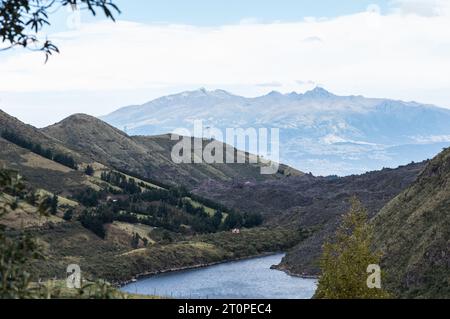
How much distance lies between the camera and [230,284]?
123 metres

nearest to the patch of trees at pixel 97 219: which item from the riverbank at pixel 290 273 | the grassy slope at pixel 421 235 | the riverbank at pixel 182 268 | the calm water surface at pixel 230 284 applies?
the riverbank at pixel 182 268

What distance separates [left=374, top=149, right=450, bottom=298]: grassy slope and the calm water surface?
1666cm

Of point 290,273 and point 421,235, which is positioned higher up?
point 421,235

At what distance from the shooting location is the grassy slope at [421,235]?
7556 cm

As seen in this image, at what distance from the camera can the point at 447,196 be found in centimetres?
9106

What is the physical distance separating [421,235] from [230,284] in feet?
146

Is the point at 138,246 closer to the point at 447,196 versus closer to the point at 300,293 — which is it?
the point at 300,293

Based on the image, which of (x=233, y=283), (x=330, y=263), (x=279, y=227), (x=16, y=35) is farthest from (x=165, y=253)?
(x=16, y=35)

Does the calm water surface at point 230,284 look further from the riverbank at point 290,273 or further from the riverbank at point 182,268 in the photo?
the riverbank at point 182,268

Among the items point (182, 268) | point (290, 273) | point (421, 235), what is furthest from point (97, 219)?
point (421, 235)

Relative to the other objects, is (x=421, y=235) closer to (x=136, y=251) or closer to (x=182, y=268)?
(x=182, y=268)

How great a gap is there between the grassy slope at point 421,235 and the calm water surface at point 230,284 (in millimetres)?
16661

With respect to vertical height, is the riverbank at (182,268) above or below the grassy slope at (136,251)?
below

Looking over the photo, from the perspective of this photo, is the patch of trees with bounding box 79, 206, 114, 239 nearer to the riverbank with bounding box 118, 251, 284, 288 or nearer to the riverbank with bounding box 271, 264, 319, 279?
the riverbank with bounding box 118, 251, 284, 288
